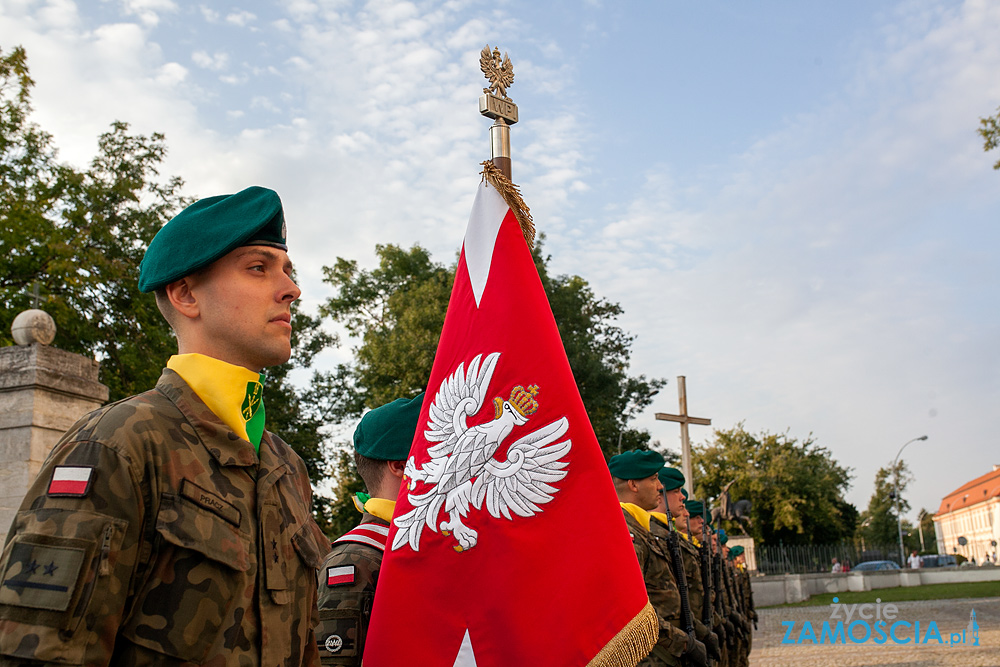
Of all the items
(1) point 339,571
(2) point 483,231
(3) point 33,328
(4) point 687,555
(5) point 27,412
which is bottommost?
(1) point 339,571

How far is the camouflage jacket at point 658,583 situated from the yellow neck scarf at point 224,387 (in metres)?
3.86

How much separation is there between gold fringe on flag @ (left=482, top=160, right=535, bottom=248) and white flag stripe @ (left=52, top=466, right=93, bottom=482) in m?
2.75

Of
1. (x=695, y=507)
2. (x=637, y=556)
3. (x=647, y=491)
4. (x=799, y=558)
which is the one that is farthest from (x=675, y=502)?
(x=799, y=558)

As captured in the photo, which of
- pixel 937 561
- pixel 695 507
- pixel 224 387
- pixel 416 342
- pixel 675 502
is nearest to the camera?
pixel 224 387

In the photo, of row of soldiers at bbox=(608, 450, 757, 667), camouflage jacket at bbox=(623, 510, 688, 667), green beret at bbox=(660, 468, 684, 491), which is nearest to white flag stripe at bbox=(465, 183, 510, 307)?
row of soldiers at bbox=(608, 450, 757, 667)

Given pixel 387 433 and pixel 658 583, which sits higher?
pixel 387 433

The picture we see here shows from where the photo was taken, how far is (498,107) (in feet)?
13.4

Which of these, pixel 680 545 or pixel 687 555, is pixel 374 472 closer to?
pixel 680 545

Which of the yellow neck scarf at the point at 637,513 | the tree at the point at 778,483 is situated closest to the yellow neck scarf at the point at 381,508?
the yellow neck scarf at the point at 637,513

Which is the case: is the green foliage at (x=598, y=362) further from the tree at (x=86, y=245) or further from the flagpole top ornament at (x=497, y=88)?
the flagpole top ornament at (x=497, y=88)

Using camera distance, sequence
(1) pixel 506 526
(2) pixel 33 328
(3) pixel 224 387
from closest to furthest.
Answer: (3) pixel 224 387 → (1) pixel 506 526 → (2) pixel 33 328

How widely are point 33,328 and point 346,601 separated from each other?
5.14 meters

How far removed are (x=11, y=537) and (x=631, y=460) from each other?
16.5 feet

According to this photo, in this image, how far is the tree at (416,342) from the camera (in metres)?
24.9
